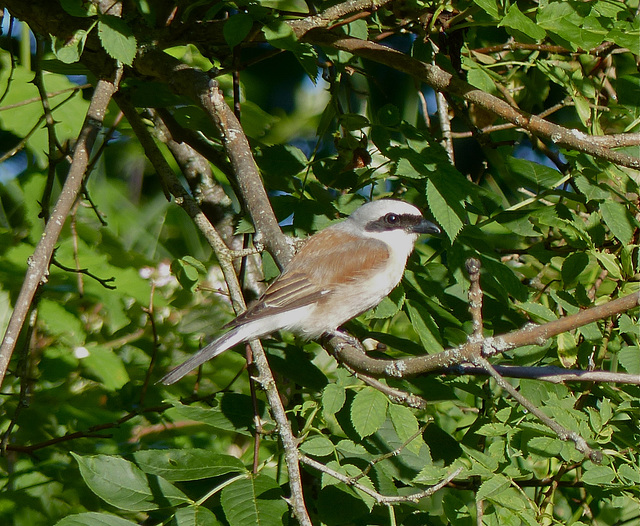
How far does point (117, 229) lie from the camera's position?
128 inches

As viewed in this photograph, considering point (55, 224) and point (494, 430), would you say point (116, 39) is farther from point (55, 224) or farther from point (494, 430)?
point (494, 430)

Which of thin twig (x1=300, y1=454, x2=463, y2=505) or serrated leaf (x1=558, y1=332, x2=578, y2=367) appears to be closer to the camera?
thin twig (x1=300, y1=454, x2=463, y2=505)

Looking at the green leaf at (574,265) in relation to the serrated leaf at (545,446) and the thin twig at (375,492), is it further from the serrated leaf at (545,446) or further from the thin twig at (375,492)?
the thin twig at (375,492)

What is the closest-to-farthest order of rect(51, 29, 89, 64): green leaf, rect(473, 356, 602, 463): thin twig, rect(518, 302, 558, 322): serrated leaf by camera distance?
rect(473, 356, 602, 463): thin twig, rect(51, 29, 89, 64): green leaf, rect(518, 302, 558, 322): serrated leaf

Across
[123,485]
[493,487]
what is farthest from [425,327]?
[123,485]

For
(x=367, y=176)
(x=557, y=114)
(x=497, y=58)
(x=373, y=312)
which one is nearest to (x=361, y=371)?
(x=373, y=312)

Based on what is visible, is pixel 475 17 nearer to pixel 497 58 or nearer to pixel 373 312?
pixel 497 58

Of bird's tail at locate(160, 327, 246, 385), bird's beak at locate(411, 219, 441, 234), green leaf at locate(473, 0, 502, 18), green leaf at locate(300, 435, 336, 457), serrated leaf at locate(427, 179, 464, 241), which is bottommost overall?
green leaf at locate(300, 435, 336, 457)

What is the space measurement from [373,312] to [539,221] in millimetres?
623

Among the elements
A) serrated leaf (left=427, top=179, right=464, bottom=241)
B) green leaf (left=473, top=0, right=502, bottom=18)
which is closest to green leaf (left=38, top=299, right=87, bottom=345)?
serrated leaf (left=427, top=179, right=464, bottom=241)

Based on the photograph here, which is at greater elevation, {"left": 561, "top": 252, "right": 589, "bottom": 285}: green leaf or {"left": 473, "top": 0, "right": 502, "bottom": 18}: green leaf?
{"left": 473, "top": 0, "right": 502, "bottom": 18}: green leaf

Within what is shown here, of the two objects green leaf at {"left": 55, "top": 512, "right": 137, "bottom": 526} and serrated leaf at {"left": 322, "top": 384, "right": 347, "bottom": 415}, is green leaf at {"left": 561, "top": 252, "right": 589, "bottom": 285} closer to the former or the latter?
serrated leaf at {"left": 322, "top": 384, "right": 347, "bottom": 415}

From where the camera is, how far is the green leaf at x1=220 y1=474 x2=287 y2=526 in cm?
174

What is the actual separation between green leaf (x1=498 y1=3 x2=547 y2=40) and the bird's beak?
100 cm
